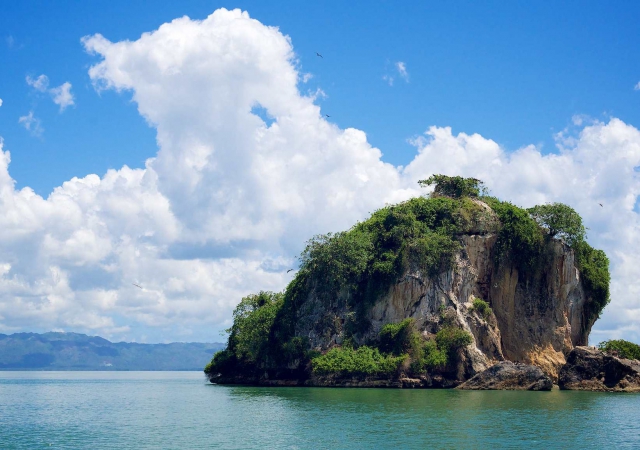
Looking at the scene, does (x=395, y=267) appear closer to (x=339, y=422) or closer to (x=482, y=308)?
(x=482, y=308)

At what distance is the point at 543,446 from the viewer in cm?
3073

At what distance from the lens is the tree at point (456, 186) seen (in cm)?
7775

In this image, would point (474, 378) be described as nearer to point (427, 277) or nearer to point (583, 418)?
point (427, 277)

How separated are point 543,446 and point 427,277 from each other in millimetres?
38985

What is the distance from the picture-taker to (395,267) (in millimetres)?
69688

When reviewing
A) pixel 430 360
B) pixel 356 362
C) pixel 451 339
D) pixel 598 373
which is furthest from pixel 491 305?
pixel 356 362

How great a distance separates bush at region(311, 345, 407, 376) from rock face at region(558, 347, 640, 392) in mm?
15162

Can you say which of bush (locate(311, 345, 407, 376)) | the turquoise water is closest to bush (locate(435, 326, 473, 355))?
bush (locate(311, 345, 407, 376))

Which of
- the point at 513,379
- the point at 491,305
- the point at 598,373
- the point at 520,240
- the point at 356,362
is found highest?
the point at 520,240

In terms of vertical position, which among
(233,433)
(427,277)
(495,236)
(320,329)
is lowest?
(233,433)

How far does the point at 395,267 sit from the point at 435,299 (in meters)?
5.10

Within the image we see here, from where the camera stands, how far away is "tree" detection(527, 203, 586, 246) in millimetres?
72438

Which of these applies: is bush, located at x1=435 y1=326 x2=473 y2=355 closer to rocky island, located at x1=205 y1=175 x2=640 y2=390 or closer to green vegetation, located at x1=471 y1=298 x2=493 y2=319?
rocky island, located at x1=205 y1=175 x2=640 y2=390

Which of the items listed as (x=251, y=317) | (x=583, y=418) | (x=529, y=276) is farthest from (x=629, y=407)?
(x=251, y=317)
